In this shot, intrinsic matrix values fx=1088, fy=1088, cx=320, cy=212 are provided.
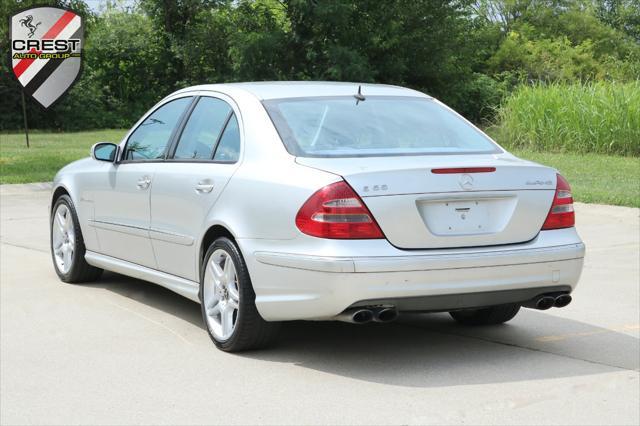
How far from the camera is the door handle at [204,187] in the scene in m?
6.46

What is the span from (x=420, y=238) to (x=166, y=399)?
1.53 meters

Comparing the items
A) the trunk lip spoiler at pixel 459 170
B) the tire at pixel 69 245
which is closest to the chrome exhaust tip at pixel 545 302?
the trunk lip spoiler at pixel 459 170

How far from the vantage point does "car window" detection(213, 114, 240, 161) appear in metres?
6.48

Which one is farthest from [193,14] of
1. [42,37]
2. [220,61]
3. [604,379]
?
[604,379]

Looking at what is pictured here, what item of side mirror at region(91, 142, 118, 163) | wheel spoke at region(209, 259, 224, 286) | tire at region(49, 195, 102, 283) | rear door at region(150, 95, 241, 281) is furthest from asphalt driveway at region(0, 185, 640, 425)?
side mirror at region(91, 142, 118, 163)

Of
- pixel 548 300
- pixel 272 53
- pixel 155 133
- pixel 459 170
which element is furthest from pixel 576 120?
pixel 272 53

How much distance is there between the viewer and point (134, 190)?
7.44m

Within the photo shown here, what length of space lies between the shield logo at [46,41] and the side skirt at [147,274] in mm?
17704

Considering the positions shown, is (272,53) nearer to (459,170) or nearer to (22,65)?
(22,65)

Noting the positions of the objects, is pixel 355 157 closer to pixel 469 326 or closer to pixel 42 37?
pixel 469 326

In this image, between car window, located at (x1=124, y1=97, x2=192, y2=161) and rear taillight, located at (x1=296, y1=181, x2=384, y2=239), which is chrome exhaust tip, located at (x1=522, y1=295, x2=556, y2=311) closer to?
rear taillight, located at (x1=296, y1=181, x2=384, y2=239)

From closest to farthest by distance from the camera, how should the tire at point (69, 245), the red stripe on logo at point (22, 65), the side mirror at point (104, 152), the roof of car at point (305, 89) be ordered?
the roof of car at point (305, 89) < the side mirror at point (104, 152) < the tire at point (69, 245) < the red stripe on logo at point (22, 65)

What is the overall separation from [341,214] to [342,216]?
0.04 feet

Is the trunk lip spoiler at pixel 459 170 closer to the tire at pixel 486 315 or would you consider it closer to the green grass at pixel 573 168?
the tire at pixel 486 315
